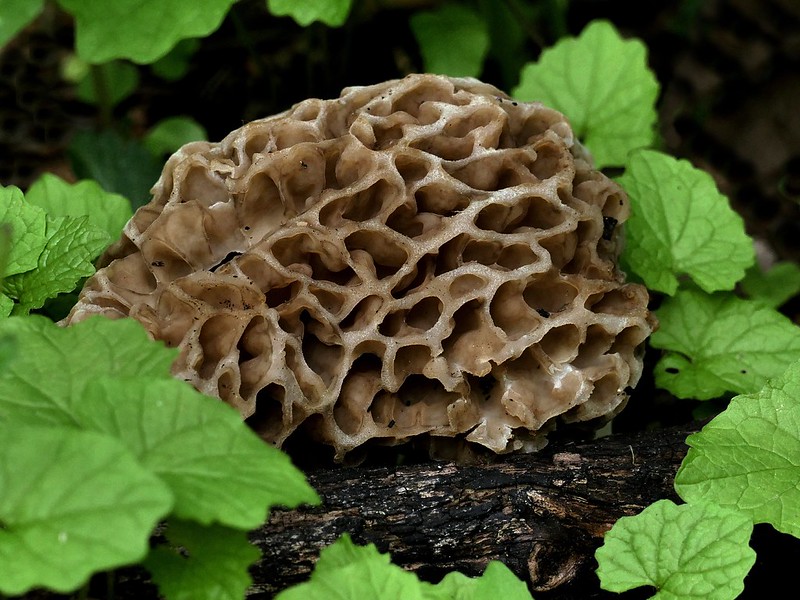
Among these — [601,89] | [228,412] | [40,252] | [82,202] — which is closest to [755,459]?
[228,412]

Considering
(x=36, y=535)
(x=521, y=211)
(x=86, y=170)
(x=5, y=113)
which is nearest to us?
(x=36, y=535)

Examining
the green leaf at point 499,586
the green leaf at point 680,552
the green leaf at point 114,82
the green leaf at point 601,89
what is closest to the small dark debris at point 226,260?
the green leaf at point 499,586

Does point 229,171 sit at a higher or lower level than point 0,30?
lower

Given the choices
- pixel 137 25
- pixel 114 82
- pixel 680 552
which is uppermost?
pixel 137 25

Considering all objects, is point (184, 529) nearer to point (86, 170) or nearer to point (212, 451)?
point (212, 451)

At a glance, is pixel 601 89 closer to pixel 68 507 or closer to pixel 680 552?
pixel 680 552

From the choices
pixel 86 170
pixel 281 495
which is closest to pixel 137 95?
pixel 86 170

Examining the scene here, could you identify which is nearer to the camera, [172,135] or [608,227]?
[608,227]
